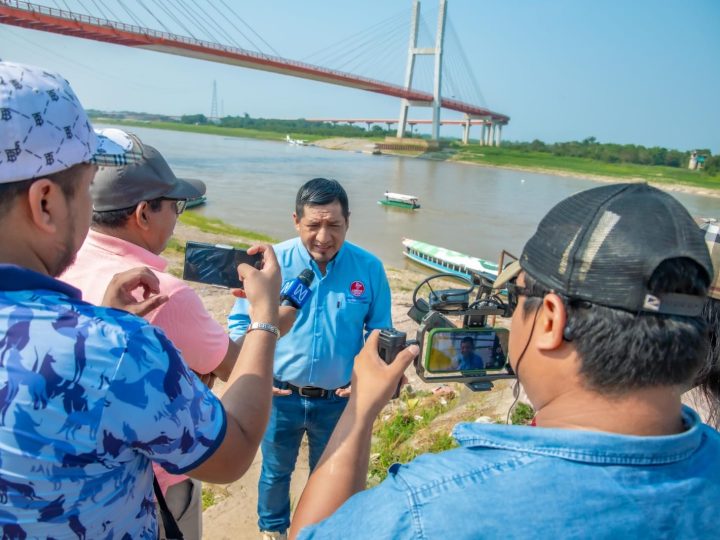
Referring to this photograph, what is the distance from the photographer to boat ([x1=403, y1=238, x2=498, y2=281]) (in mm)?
12242

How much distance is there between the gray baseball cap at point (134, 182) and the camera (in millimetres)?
1377

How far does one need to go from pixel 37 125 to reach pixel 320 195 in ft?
5.12

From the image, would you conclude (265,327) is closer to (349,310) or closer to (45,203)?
(45,203)

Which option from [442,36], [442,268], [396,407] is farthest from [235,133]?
[396,407]

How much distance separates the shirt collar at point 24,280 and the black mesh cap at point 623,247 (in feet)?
2.47

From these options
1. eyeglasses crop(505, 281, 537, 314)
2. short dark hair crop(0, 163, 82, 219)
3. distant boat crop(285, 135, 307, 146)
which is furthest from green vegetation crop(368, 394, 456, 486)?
distant boat crop(285, 135, 307, 146)

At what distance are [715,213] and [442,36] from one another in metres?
22.7

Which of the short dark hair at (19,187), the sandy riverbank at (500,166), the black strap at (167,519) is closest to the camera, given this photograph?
the short dark hair at (19,187)

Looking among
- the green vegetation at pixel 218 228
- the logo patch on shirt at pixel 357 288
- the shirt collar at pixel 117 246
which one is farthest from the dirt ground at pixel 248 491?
the green vegetation at pixel 218 228

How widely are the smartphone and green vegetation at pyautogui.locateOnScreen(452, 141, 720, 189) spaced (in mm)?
39372

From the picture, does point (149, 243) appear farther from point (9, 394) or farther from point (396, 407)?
point (396, 407)

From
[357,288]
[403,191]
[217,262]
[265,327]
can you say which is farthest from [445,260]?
[403,191]

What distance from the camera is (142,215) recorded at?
1439 millimetres

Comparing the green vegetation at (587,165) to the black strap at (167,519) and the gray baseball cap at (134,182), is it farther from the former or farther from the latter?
the black strap at (167,519)
